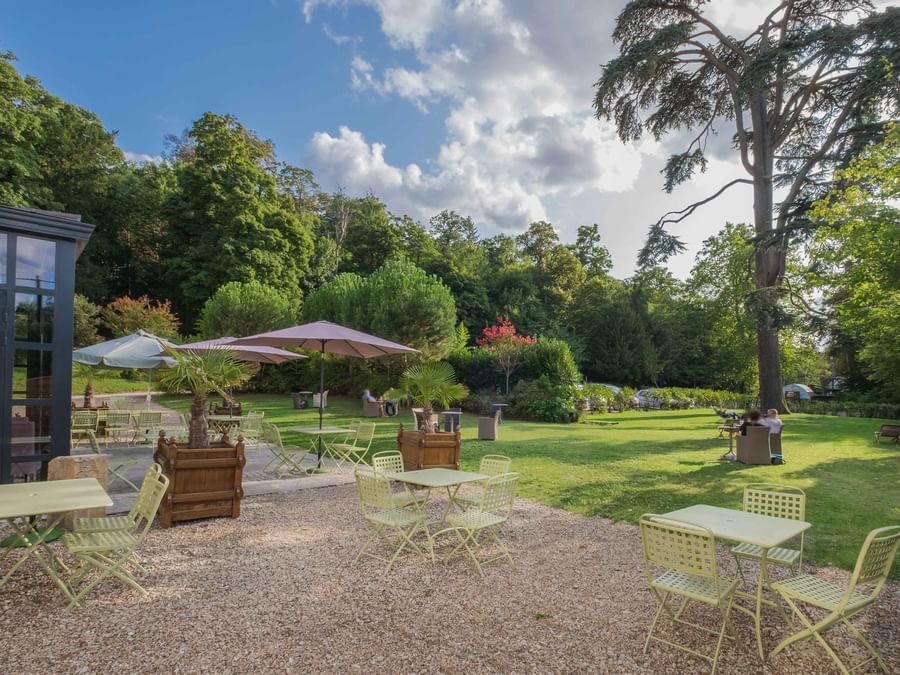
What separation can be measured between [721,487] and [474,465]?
4.32 metres

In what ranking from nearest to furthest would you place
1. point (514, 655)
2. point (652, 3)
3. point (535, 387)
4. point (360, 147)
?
point (514, 655)
point (652, 3)
point (535, 387)
point (360, 147)

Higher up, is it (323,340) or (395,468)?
(323,340)

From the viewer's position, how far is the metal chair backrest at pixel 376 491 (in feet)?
15.8

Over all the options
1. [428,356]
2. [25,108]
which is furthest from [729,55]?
[25,108]

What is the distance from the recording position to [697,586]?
11.3 ft

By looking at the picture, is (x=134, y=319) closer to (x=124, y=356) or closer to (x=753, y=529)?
(x=124, y=356)

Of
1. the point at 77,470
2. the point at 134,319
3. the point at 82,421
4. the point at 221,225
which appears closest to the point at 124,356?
the point at 82,421

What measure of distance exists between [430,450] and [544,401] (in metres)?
12.1

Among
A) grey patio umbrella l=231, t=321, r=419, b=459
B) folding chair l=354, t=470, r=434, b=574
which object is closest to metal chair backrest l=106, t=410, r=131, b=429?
grey patio umbrella l=231, t=321, r=419, b=459

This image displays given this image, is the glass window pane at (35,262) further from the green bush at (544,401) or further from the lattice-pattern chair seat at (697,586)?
the green bush at (544,401)

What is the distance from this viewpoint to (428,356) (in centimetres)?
2339

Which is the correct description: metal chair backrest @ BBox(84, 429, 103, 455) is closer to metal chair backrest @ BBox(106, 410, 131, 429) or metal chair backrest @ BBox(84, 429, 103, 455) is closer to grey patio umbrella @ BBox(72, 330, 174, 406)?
metal chair backrest @ BBox(106, 410, 131, 429)

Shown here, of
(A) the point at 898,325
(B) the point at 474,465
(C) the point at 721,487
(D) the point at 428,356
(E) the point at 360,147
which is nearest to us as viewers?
(C) the point at 721,487

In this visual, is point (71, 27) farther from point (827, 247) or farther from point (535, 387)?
point (827, 247)
